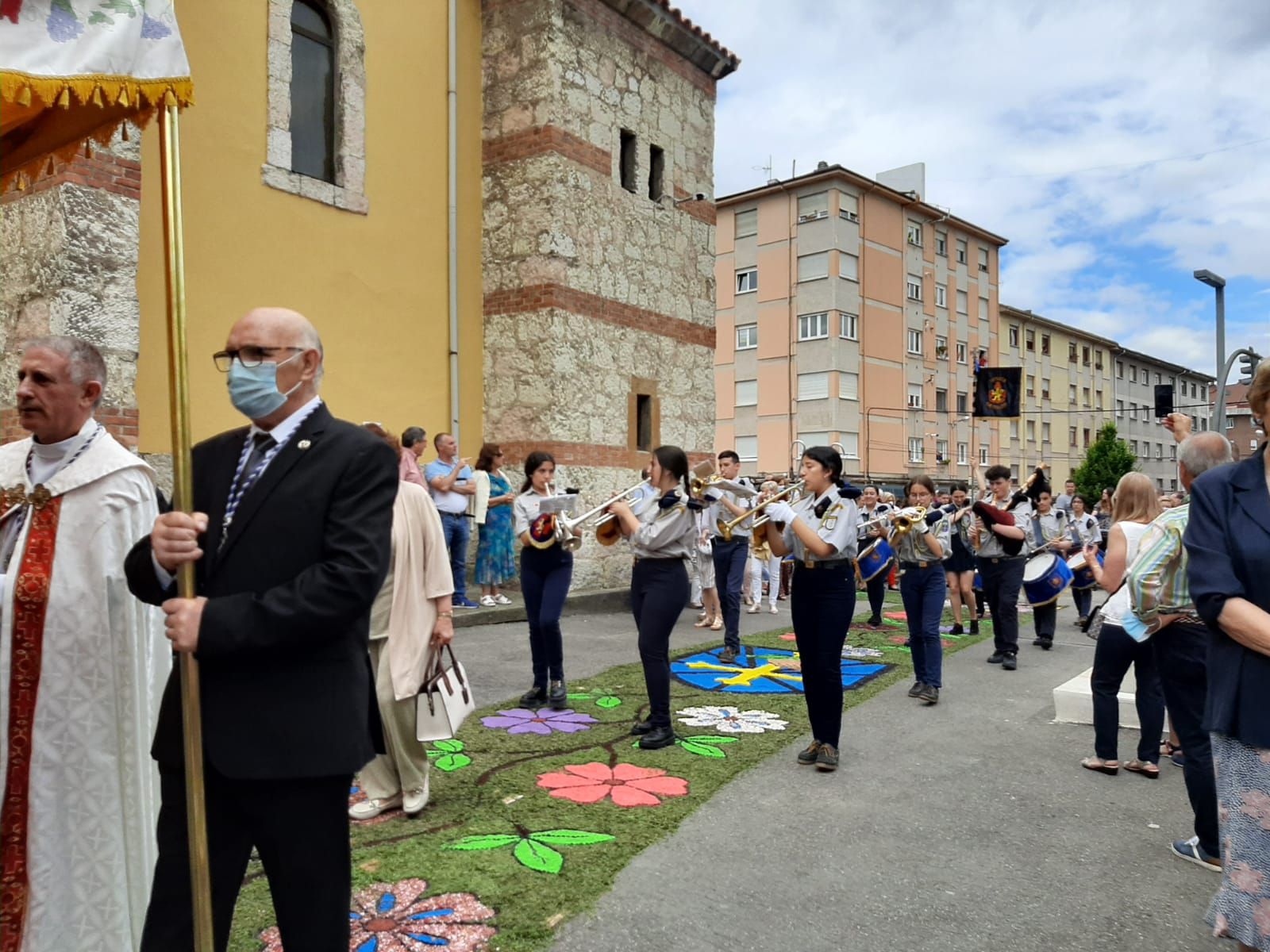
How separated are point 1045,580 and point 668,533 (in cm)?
678

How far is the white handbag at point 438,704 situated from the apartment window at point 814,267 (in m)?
38.6

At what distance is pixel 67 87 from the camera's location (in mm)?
3016

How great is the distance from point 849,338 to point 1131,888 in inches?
1536

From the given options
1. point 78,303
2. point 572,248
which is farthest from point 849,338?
point 78,303

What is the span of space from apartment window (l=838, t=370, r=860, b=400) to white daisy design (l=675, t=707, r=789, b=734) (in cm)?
3505

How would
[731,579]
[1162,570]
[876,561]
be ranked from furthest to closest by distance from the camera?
[876,561], [731,579], [1162,570]

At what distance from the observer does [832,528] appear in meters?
5.97

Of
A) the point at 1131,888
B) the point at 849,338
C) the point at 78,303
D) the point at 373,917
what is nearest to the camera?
Result: the point at 373,917

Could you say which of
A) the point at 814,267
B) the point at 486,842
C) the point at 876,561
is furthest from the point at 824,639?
the point at 814,267

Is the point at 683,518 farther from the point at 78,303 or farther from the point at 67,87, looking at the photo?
the point at 78,303

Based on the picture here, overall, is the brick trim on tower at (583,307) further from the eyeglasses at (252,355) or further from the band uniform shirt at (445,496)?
the eyeglasses at (252,355)

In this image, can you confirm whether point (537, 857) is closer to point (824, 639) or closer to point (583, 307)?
point (824, 639)

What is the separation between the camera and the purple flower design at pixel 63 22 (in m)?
3.01

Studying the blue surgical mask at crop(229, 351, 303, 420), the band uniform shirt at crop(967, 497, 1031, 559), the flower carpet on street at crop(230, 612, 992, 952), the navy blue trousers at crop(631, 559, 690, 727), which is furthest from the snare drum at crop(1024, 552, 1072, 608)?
the blue surgical mask at crop(229, 351, 303, 420)
